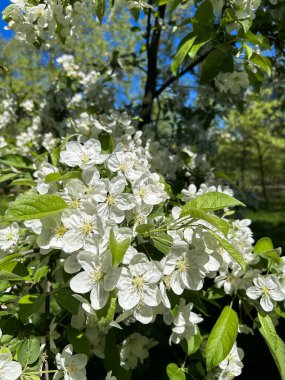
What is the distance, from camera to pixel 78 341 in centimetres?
152

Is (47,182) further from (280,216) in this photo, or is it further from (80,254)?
(280,216)

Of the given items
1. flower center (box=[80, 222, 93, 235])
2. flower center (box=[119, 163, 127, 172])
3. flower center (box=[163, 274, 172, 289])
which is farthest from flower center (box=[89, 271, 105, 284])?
flower center (box=[119, 163, 127, 172])

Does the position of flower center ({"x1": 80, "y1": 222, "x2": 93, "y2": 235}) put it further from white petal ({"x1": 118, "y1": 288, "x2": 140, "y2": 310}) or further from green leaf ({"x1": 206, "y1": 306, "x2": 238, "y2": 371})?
green leaf ({"x1": 206, "y1": 306, "x2": 238, "y2": 371})

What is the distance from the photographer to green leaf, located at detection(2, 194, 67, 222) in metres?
1.24

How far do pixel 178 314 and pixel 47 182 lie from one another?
2.53 ft

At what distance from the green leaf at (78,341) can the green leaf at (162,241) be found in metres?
0.51

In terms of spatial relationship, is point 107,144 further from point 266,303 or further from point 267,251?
point 266,303

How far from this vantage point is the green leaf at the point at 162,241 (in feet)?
4.50

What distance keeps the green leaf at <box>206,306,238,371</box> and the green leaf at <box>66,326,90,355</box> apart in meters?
0.48

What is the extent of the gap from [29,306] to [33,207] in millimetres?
450

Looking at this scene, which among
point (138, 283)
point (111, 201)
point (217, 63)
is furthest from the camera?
point (217, 63)

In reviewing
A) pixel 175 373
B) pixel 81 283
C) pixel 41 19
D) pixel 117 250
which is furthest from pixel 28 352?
pixel 41 19

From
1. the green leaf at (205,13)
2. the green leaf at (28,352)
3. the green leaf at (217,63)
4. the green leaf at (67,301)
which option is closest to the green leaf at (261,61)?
the green leaf at (217,63)

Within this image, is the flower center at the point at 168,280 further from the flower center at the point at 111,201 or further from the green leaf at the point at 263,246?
the green leaf at the point at 263,246
